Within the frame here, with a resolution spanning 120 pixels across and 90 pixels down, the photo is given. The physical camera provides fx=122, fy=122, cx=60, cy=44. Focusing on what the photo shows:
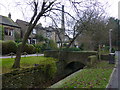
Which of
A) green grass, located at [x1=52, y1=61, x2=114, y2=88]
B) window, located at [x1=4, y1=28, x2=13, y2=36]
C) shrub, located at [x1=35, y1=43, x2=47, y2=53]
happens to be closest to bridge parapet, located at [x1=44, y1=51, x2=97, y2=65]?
green grass, located at [x1=52, y1=61, x2=114, y2=88]

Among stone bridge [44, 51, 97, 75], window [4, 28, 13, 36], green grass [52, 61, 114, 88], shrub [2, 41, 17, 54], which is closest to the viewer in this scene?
green grass [52, 61, 114, 88]

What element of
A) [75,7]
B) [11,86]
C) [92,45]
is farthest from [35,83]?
[92,45]

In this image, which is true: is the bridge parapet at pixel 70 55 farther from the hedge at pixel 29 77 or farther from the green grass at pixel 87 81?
the green grass at pixel 87 81

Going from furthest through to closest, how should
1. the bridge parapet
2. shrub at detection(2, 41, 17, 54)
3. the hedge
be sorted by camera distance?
shrub at detection(2, 41, 17, 54)
the bridge parapet
the hedge

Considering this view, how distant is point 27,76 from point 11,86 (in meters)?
1.56

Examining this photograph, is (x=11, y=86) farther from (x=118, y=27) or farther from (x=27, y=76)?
(x=118, y=27)

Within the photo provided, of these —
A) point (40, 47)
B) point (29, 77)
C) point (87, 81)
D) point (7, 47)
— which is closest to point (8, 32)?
point (40, 47)

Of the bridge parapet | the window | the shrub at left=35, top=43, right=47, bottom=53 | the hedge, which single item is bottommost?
the hedge

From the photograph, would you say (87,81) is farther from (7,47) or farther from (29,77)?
(7,47)

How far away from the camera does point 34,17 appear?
34.8 ft

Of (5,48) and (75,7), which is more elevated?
(75,7)

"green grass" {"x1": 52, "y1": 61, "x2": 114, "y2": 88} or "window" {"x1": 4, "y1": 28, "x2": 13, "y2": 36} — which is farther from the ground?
"window" {"x1": 4, "y1": 28, "x2": 13, "y2": 36}

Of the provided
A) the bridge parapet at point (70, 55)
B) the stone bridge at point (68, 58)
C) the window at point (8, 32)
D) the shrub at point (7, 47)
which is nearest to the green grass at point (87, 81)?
the stone bridge at point (68, 58)

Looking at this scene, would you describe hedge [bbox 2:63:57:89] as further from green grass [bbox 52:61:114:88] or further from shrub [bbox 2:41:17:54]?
shrub [bbox 2:41:17:54]
